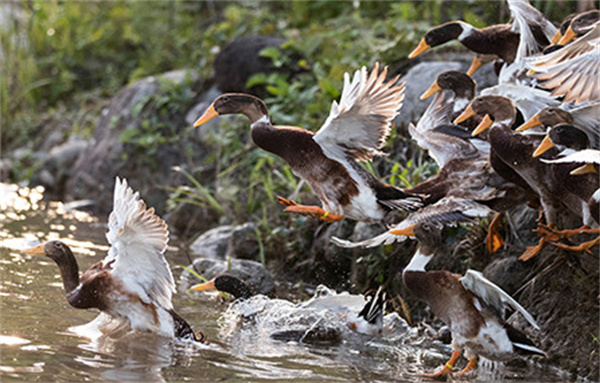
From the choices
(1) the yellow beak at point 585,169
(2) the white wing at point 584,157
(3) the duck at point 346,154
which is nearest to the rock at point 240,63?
(3) the duck at point 346,154

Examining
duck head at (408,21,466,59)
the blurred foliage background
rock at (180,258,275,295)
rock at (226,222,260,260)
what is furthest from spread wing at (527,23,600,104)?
the blurred foliage background

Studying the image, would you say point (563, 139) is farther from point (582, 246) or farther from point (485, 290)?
point (485, 290)

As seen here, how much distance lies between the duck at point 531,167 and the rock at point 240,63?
5.16 m

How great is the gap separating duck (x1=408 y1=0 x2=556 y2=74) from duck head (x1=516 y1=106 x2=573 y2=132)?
0.80 metres

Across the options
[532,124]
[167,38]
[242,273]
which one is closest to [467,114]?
[532,124]

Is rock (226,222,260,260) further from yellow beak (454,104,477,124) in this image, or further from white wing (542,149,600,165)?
white wing (542,149,600,165)

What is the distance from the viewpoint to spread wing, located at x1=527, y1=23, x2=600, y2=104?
4770 millimetres

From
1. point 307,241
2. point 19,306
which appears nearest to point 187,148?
point 307,241

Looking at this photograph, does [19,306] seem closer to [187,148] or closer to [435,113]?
[435,113]

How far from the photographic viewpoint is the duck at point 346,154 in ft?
16.3

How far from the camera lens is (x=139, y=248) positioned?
480 cm

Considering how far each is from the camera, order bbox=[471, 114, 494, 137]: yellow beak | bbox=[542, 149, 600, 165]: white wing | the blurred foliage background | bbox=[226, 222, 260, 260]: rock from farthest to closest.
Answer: the blurred foliage background
bbox=[226, 222, 260, 260]: rock
bbox=[471, 114, 494, 137]: yellow beak
bbox=[542, 149, 600, 165]: white wing

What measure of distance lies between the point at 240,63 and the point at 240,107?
196 inches

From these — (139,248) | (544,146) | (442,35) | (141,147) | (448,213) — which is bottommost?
(141,147)
